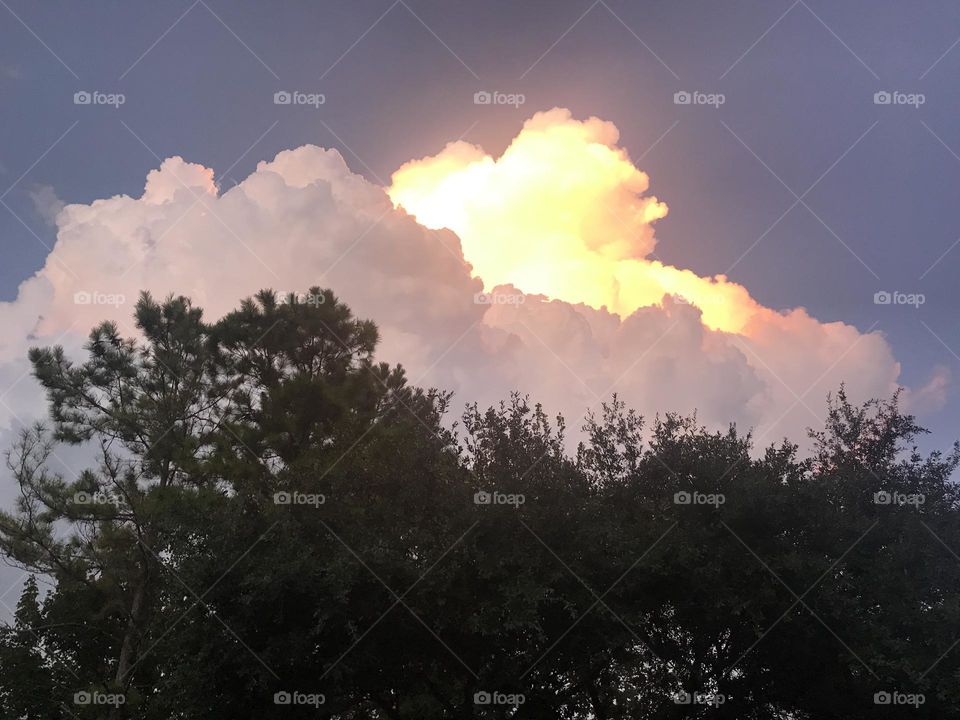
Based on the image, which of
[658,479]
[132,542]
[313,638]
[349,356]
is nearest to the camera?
[313,638]

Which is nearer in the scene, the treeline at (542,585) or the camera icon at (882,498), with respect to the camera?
the treeline at (542,585)

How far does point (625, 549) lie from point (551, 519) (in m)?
2.09

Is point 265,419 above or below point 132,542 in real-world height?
above

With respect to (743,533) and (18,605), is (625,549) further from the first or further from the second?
(18,605)

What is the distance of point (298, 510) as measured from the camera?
2056 cm

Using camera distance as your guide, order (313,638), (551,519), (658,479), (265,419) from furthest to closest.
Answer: (265,419) < (658,479) < (551,519) < (313,638)

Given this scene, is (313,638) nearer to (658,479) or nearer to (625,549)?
(625,549)

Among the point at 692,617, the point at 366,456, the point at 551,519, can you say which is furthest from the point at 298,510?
the point at 692,617

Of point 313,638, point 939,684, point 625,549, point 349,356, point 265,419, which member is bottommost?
point 939,684

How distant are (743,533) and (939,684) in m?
5.82

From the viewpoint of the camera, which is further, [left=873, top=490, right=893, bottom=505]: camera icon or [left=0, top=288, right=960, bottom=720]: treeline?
[left=873, top=490, right=893, bottom=505]: camera icon

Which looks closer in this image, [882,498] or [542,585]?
[542,585]

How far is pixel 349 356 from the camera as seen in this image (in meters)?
31.4

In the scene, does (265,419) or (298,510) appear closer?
(298,510)
